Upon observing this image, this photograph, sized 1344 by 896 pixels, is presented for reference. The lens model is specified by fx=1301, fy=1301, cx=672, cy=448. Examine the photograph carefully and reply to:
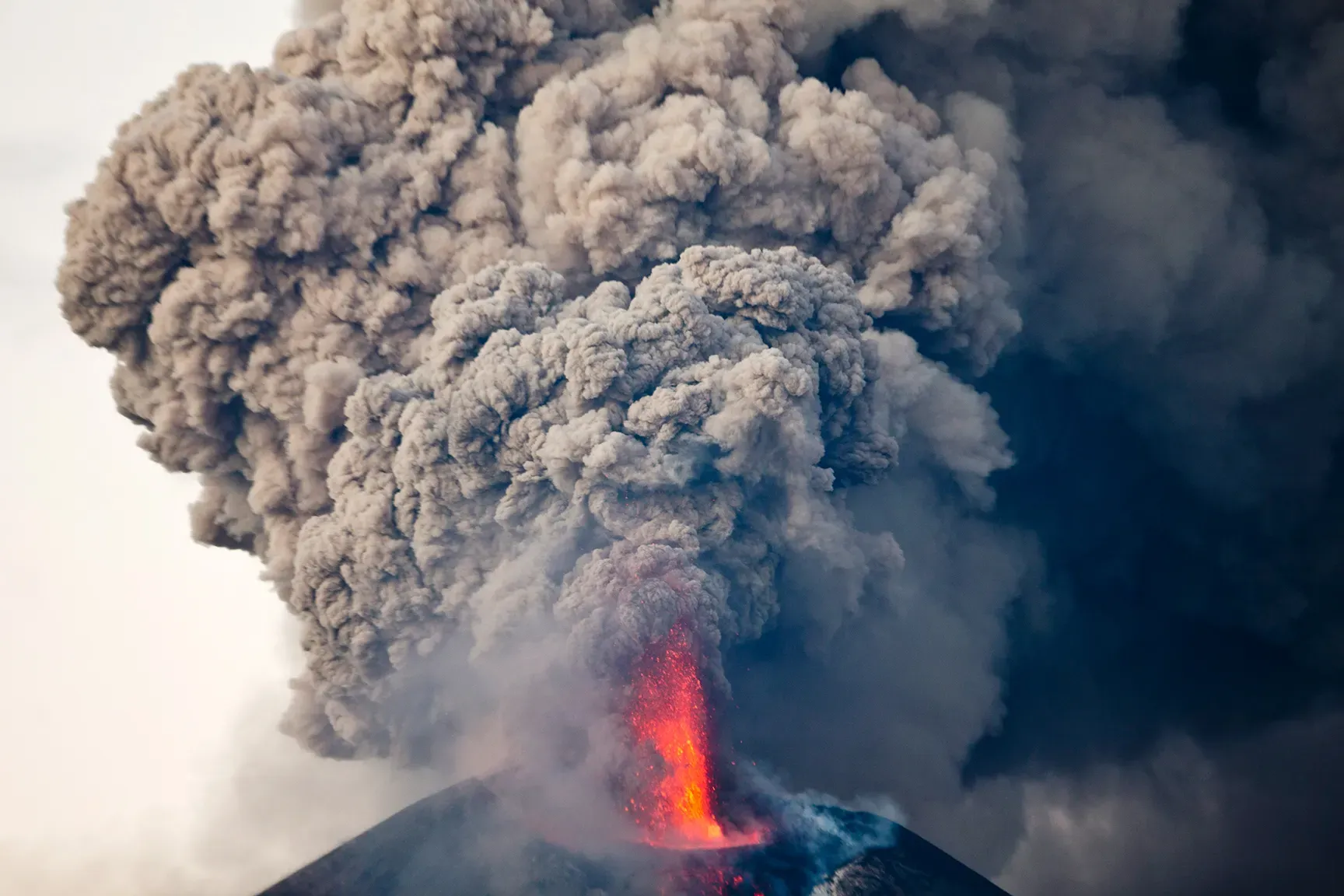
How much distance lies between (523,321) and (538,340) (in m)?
0.58

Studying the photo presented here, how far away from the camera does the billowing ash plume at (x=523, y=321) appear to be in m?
20.5

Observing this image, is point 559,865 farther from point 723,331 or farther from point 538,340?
point 723,331

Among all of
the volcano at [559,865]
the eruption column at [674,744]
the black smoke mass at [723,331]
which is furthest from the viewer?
the volcano at [559,865]

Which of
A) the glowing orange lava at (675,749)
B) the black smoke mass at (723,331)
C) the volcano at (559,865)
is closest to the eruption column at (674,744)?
the glowing orange lava at (675,749)

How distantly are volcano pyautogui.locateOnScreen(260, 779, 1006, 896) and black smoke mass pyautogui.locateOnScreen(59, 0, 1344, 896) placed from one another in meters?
1.42

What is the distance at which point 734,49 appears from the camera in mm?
23469

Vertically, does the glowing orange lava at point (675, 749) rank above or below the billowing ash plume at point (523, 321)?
below

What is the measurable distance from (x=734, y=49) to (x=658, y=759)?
12628 mm

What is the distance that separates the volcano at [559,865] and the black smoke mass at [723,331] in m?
1.42

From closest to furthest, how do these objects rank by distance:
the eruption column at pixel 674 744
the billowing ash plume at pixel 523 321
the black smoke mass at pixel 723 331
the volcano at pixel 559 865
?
the billowing ash plume at pixel 523 321, the black smoke mass at pixel 723 331, the eruption column at pixel 674 744, the volcano at pixel 559 865

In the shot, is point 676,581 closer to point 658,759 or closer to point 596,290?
point 658,759

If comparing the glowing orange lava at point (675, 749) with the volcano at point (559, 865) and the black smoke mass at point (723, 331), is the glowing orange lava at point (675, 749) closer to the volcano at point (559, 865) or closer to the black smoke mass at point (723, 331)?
the volcano at point (559, 865)

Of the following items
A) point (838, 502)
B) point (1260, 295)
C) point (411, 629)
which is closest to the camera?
point (411, 629)

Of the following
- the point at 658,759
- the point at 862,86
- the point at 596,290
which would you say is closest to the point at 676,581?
the point at 658,759
